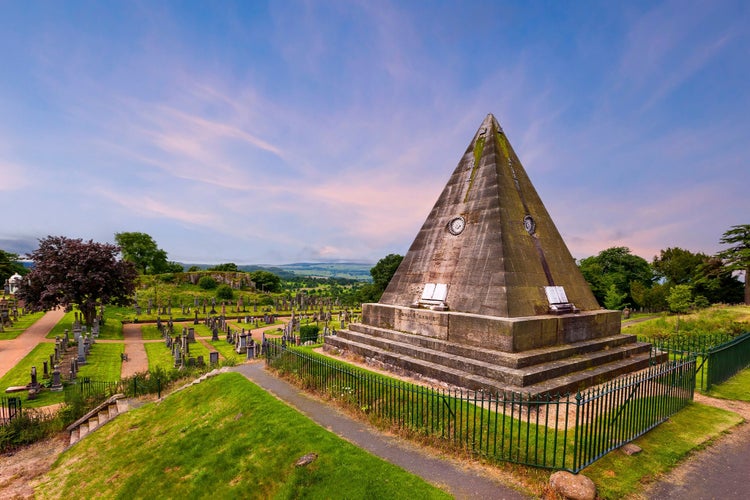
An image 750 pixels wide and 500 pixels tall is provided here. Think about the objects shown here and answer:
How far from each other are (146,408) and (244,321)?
25759 millimetres

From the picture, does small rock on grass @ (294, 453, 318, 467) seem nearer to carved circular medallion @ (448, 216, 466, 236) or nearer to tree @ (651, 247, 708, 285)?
carved circular medallion @ (448, 216, 466, 236)

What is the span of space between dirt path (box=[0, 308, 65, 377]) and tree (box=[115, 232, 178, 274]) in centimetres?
3712

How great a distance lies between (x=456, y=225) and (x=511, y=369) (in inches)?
255

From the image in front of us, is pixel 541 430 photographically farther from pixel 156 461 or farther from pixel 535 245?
pixel 156 461

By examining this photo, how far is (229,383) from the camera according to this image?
12.1 metres

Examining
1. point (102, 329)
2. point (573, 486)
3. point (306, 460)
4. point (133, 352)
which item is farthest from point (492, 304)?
point (102, 329)

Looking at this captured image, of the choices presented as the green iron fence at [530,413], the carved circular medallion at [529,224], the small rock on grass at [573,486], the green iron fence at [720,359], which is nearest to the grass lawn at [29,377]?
the green iron fence at [530,413]

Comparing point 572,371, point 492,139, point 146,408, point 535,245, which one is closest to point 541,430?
point 572,371

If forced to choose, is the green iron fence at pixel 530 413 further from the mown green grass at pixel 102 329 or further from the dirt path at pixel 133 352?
the mown green grass at pixel 102 329

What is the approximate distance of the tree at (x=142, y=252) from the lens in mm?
67188

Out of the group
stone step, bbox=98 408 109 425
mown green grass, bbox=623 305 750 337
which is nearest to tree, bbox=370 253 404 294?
mown green grass, bbox=623 305 750 337

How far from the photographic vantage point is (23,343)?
23375mm

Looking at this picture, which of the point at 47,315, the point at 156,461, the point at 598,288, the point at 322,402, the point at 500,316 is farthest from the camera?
the point at 598,288

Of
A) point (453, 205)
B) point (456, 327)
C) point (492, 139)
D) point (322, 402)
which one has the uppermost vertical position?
point (492, 139)
